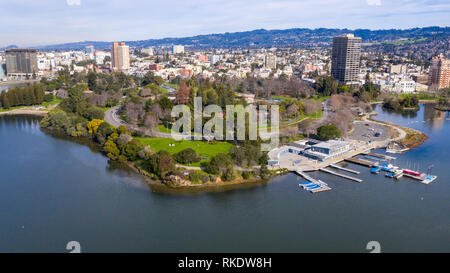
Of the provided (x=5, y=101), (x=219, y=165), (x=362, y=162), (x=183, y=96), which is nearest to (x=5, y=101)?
(x=5, y=101)

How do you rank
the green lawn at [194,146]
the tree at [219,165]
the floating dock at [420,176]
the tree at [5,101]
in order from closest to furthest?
the tree at [219,165] → the floating dock at [420,176] → the green lawn at [194,146] → the tree at [5,101]

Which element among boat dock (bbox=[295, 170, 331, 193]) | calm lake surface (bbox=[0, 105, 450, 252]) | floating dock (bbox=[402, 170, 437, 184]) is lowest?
calm lake surface (bbox=[0, 105, 450, 252])

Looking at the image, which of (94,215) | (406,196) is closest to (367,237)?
(406,196)

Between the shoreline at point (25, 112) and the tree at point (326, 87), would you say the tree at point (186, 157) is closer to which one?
the shoreline at point (25, 112)

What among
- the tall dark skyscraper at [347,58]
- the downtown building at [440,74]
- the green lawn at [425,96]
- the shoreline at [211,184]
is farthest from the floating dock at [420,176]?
the tall dark skyscraper at [347,58]

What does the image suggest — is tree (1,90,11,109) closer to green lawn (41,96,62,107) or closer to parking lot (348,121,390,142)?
green lawn (41,96,62,107)

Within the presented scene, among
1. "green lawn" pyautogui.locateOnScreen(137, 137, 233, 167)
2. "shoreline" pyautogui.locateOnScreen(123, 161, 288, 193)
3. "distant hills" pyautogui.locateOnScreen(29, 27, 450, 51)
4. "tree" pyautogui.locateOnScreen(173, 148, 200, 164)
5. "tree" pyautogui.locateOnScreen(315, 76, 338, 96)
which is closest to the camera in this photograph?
"shoreline" pyautogui.locateOnScreen(123, 161, 288, 193)

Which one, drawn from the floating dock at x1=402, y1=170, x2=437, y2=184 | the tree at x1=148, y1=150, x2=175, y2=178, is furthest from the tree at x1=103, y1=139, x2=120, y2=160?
the floating dock at x1=402, y1=170, x2=437, y2=184
